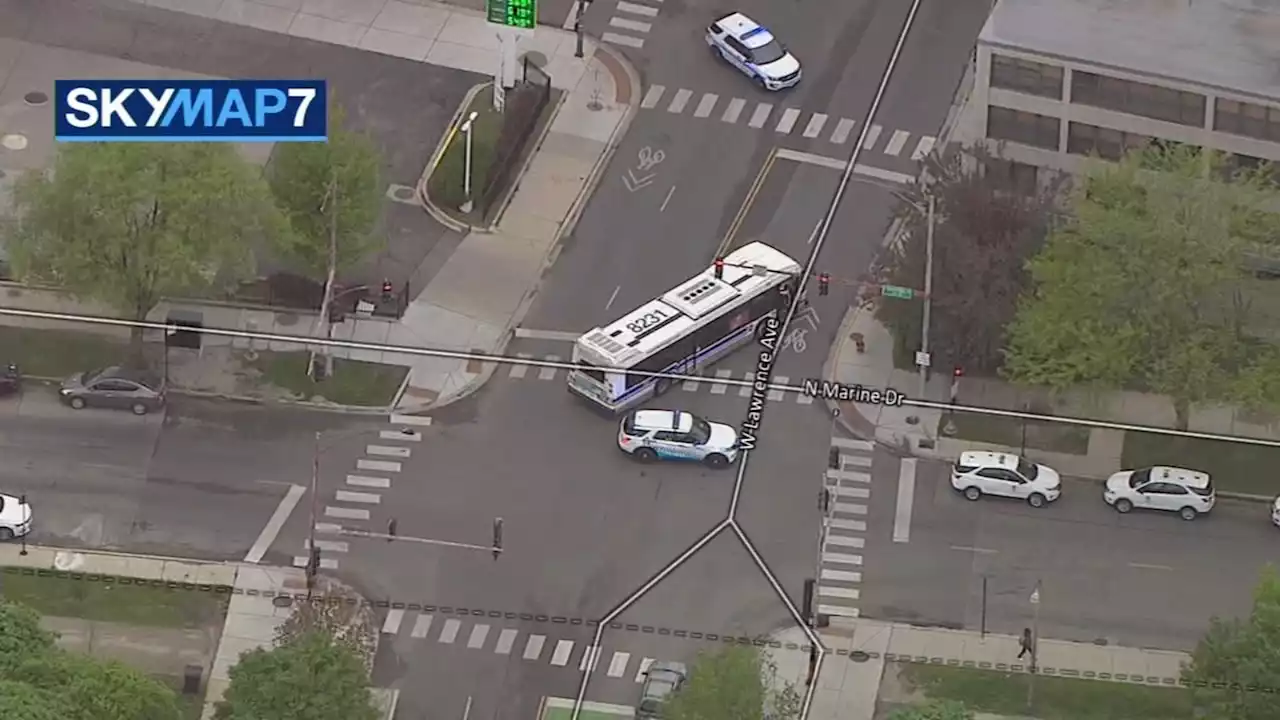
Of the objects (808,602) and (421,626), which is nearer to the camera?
(421,626)

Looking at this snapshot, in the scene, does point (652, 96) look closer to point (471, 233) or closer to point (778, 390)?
point (471, 233)

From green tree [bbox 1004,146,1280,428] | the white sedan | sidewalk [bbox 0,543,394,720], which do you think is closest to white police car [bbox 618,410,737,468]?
green tree [bbox 1004,146,1280,428]

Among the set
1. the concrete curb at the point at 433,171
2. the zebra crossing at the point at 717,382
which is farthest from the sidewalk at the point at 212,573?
the concrete curb at the point at 433,171

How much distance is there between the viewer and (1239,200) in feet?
335

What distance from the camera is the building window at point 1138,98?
10906 cm

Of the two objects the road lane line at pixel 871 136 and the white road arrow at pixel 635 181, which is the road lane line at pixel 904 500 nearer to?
the road lane line at pixel 871 136

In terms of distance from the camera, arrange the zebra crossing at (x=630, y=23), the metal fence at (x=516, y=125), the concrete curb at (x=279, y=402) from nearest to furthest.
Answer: the concrete curb at (x=279, y=402) → the metal fence at (x=516, y=125) → the zebra crossing at (x=630, y=23)

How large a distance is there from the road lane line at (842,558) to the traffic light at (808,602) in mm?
1154

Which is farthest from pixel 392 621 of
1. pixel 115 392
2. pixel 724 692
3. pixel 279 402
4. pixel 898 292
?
pixel 898 292

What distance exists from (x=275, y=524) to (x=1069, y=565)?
83.0ft

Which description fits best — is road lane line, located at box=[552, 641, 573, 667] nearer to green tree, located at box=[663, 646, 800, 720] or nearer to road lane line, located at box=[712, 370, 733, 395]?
green tree, located at box=[663, 646, 800, 720]

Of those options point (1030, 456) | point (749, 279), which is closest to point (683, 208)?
point (749, 279)

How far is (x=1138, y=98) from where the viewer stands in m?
110

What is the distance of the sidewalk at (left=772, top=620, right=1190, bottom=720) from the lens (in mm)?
95875
